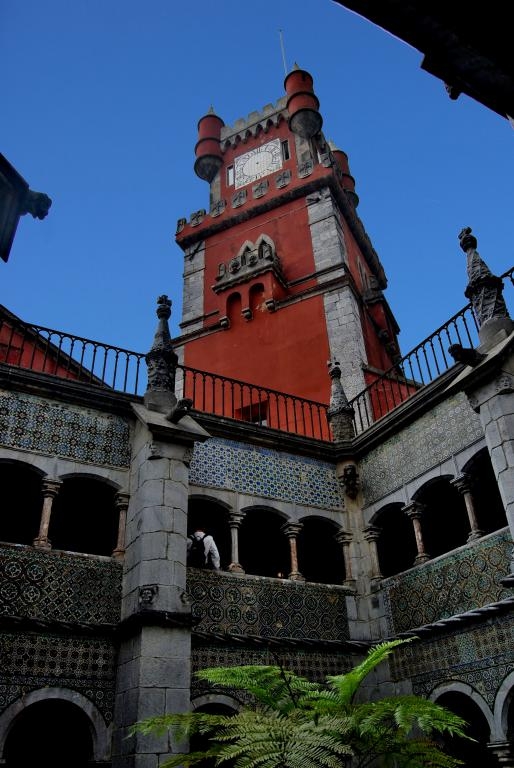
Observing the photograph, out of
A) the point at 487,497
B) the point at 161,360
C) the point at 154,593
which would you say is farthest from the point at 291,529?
the point at 161,360

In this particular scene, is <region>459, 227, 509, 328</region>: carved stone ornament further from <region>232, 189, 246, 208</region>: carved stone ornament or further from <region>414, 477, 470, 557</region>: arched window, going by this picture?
<region>232, 189, 246, 208</region>: carved stone ornament

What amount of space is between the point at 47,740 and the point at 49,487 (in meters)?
4.30

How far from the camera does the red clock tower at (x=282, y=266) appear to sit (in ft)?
48.0

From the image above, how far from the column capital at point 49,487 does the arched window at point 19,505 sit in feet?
1.97

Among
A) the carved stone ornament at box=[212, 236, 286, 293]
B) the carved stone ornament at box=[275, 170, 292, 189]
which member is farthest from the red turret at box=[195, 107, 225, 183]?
the carved stone ornament at box=[212, 236, 286, 293]

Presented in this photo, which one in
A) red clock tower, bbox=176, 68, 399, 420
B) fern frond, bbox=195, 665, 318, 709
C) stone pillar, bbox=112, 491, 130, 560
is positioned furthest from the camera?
red clock tower, bbox=176, 68, 399, 420

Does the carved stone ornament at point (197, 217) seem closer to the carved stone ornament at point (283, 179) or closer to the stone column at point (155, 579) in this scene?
the carved stone ornament at point (283, 179)

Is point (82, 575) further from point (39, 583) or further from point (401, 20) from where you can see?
point (401, 20)

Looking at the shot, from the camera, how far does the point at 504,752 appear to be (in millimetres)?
7160

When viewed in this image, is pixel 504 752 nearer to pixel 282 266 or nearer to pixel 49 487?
pixel 49 487

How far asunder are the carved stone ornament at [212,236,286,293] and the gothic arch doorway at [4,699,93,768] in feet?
34.0

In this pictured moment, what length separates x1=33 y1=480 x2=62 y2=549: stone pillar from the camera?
8047 mm

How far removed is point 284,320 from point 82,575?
8.79m

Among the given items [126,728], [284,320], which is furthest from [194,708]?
[284,320]
